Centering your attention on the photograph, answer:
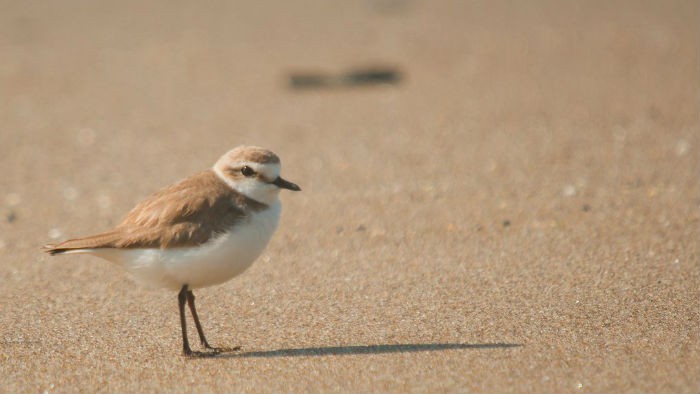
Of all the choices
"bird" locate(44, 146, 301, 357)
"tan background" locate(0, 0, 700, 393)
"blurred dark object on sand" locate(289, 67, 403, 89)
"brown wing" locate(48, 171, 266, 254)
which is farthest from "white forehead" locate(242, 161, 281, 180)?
"blurred dark object on sand" locate(289, 67, 403, 89)

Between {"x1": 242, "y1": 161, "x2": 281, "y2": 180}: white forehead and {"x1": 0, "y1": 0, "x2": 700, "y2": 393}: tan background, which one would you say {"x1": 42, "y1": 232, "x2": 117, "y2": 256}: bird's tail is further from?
{"x1": 242, "y1": 161, "x2": 281, "y2": 180}: white forehead

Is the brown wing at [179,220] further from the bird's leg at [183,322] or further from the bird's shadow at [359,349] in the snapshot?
the bird's shadow at [359,349]

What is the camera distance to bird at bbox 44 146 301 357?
4.34m

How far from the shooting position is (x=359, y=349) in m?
4.50

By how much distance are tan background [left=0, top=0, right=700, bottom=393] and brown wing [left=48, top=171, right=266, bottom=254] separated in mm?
571

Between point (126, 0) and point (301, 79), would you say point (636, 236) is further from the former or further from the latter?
point (126, 0)

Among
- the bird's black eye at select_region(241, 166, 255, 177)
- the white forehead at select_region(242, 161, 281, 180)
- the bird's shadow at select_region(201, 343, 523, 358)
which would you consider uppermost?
the white forehead at select_region(242, 161, 281, 180)

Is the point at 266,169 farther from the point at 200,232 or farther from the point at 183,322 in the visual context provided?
the point at 183,322

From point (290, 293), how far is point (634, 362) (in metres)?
1.99

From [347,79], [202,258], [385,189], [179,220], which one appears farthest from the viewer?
[347,79]

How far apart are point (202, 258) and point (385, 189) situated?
3.24 m

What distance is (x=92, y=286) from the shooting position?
18.5 ft

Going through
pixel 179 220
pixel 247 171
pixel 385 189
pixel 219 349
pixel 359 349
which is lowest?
pixel 385 189

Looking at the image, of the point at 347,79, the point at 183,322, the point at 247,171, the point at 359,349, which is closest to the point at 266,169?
Answer: the point at 247,171
